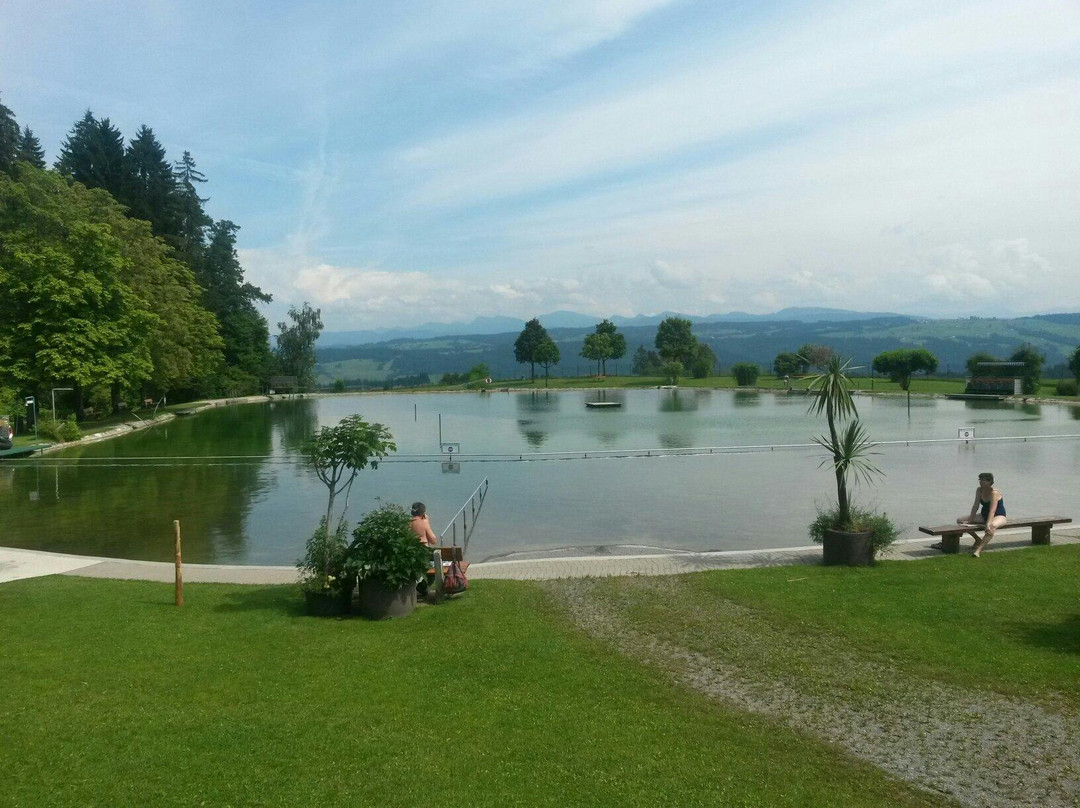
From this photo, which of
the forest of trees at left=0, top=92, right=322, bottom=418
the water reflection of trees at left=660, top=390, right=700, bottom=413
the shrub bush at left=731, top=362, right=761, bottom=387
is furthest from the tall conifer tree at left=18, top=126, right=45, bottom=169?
the shrub bush at left=731, top=362, right=761, bottom=387

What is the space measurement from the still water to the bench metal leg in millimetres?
2849

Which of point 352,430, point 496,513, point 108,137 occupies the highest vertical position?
point 108,137

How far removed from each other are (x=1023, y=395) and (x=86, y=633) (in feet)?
205

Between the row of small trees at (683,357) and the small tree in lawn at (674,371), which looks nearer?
the row of small trees at (683,357)

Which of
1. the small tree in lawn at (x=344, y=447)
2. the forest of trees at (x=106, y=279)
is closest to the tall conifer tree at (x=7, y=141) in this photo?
the forest of trees at (x=106, y=279)

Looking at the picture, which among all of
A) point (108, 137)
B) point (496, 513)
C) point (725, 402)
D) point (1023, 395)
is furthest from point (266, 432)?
point (1023, 395)

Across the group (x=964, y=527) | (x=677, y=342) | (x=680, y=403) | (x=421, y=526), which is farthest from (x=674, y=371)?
(x=421, y=526)

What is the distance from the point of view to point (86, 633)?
25.5ft

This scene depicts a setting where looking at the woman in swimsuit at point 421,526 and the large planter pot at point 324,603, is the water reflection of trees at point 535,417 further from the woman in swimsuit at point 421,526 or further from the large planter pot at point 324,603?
the large planter pot at point 324,603

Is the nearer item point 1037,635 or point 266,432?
point 1037,635

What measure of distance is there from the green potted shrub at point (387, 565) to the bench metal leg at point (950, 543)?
8029 mm

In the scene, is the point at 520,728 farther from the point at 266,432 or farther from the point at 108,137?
the point at 108,137

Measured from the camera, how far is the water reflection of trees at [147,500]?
48.3 ft

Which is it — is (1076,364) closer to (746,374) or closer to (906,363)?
(906,363)
